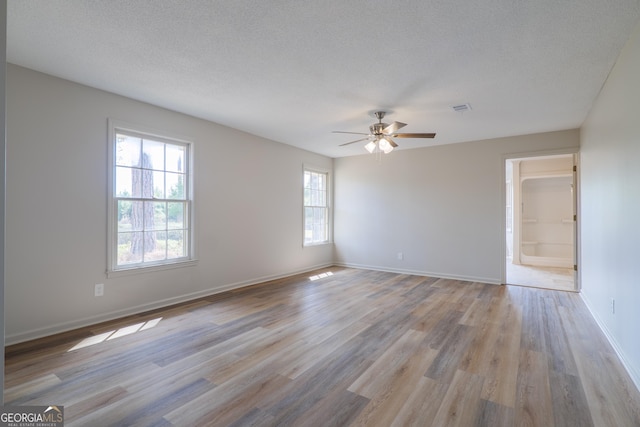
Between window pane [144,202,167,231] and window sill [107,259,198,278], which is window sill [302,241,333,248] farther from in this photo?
window pane [144,202,167,231]

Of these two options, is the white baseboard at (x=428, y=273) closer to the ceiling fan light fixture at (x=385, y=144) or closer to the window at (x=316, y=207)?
the window at (x=316, y=207)

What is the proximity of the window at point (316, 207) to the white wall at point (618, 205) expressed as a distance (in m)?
4.61

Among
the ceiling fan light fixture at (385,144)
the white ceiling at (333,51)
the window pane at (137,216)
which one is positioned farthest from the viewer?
the ceiling fan light fixture at (385,144)

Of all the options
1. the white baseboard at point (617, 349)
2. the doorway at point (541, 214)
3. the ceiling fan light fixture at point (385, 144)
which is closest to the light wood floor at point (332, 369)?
the white baseboard at point (617, 349)

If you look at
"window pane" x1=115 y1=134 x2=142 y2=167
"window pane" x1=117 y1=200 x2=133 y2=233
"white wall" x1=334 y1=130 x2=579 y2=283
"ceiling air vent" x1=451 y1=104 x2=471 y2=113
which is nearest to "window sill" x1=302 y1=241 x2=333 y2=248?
"white wall" x1=334 y1=130 x2=579 y2=283

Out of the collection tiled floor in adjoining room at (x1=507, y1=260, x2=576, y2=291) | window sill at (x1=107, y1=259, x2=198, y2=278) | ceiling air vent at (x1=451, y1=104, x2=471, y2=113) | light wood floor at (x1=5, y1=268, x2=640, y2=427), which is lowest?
light wood floor at (x1=5, y1=268, x2=640, y2=427)

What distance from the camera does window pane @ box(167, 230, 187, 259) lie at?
418cm

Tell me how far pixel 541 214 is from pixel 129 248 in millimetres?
9169

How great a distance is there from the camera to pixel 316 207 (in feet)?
22.8

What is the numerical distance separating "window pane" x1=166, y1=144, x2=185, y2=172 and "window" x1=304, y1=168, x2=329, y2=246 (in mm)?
2772

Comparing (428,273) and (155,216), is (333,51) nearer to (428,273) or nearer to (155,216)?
(155,216)

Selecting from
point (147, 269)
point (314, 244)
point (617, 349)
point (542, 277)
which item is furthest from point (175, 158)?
point (542, 277)

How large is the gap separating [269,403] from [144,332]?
6.12 ft

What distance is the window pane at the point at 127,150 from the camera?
3660mm
